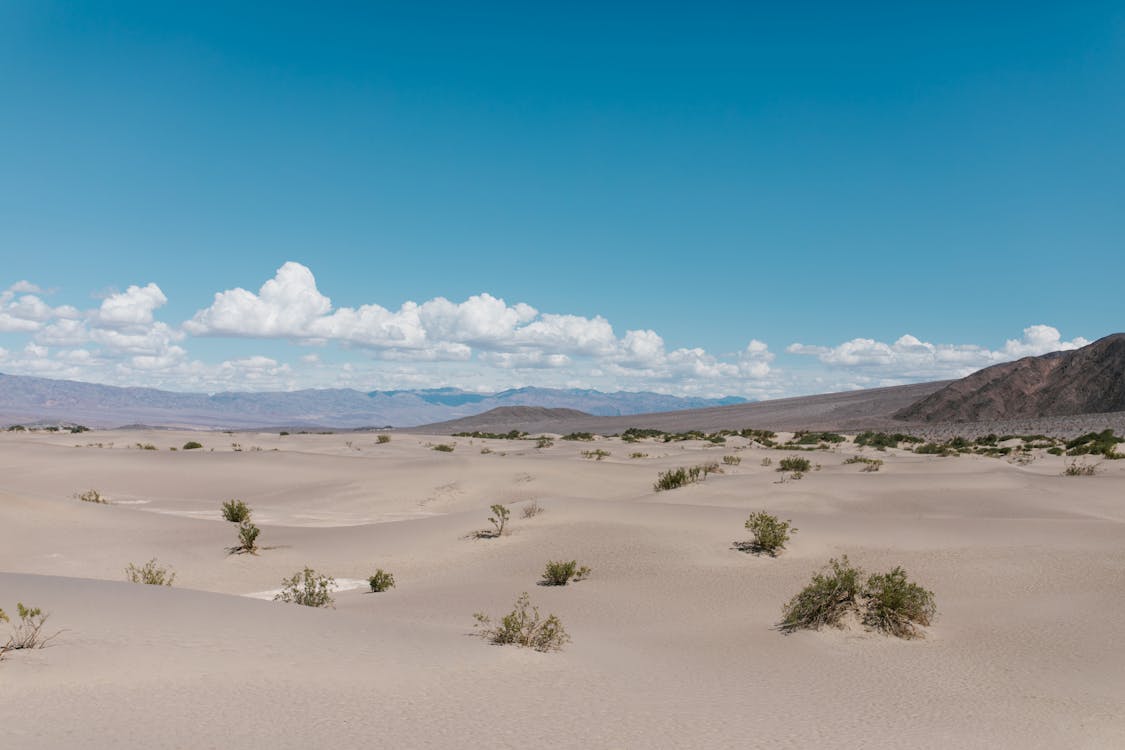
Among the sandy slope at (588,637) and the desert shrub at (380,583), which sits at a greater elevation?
the sandy slope at (588,637)

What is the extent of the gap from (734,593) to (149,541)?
1052 centimetres

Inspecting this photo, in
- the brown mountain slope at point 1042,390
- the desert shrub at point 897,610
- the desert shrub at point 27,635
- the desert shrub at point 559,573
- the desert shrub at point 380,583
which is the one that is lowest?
the desert shrub at point 380,583

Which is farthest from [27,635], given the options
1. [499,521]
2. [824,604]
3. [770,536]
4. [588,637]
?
[499,521]

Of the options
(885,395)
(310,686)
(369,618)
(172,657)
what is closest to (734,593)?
(369,618)

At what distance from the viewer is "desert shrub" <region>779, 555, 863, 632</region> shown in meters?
7.43

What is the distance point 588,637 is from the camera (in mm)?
7215

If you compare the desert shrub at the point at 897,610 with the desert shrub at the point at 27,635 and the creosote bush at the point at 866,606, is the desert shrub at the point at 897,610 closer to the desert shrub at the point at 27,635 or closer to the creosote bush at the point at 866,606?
the creosote bush at the point at 866,606

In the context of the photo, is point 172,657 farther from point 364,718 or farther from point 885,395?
point 885,395

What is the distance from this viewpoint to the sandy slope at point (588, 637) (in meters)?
4.46

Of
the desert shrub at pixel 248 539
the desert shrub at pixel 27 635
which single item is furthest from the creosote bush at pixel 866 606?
the desert shrub at pixel 248 539

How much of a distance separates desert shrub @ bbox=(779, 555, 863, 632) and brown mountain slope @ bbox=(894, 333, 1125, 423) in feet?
226

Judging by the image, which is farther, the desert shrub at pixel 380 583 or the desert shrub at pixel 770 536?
the desert shrub at pixel 770 536

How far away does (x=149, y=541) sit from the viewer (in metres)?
13.2

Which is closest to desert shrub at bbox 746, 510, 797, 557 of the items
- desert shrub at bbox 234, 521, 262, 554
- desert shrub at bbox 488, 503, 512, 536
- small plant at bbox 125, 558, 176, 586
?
desert shrub at bbox 488, 503, 512, 536
